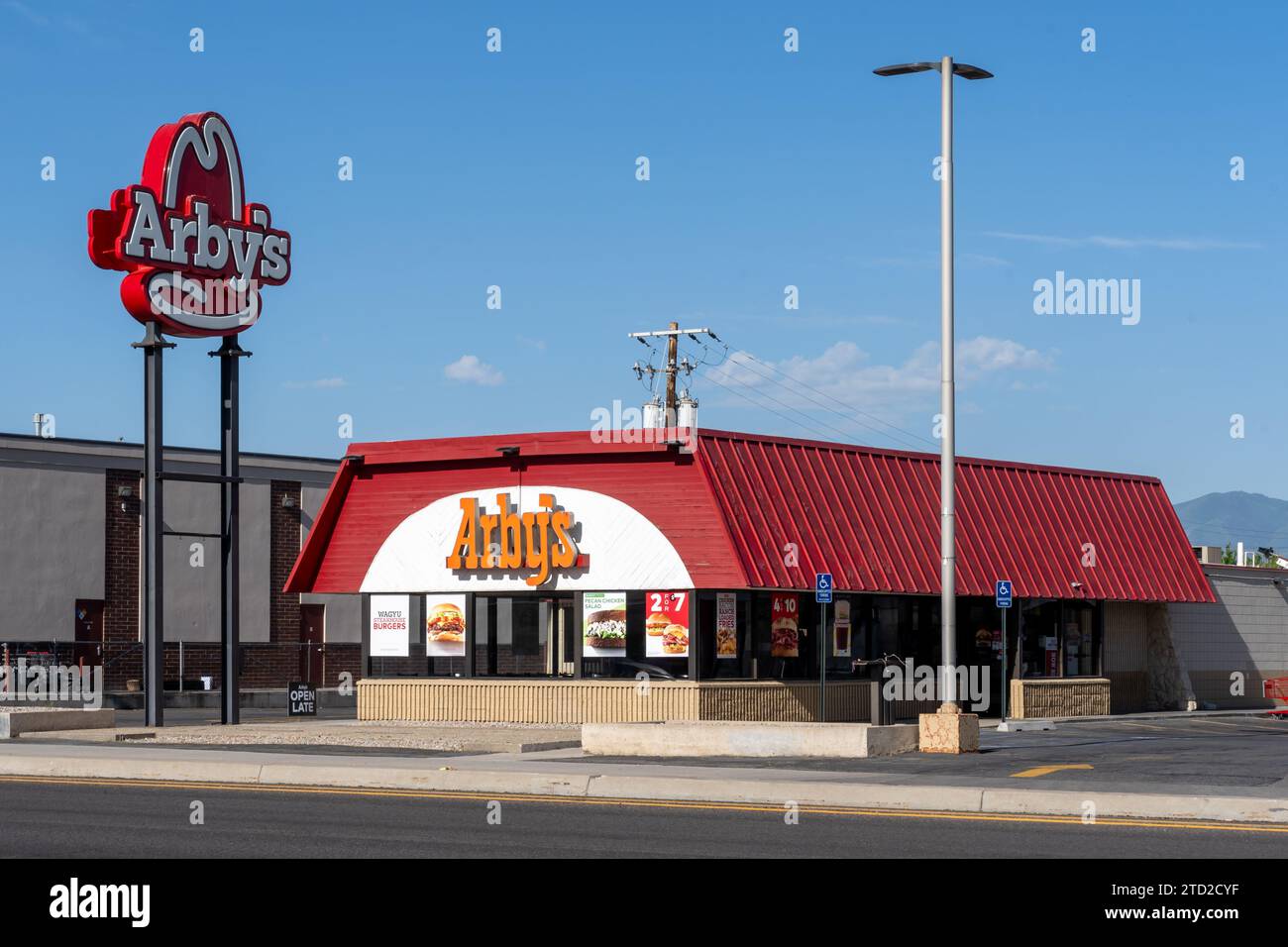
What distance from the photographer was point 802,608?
1320 inches

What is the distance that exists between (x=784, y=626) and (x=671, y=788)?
1346 centimetres

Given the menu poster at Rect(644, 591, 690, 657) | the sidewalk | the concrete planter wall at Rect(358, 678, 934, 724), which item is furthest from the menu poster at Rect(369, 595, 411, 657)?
the sidewalk

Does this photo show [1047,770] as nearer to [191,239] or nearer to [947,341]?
[947,341]

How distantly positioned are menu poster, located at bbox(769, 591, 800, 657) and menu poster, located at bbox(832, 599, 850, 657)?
3.86 feet

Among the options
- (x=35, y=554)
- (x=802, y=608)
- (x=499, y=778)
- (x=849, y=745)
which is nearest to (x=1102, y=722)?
(x=802, y=608)

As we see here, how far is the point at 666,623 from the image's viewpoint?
105 feet

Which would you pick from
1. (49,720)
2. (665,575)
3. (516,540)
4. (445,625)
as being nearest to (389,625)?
(445,625)

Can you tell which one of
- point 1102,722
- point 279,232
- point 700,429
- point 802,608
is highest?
point 279,232

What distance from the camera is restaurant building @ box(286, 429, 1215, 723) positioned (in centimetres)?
3195

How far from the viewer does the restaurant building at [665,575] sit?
105 feet

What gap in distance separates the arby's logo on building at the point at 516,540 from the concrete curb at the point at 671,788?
9008mm
